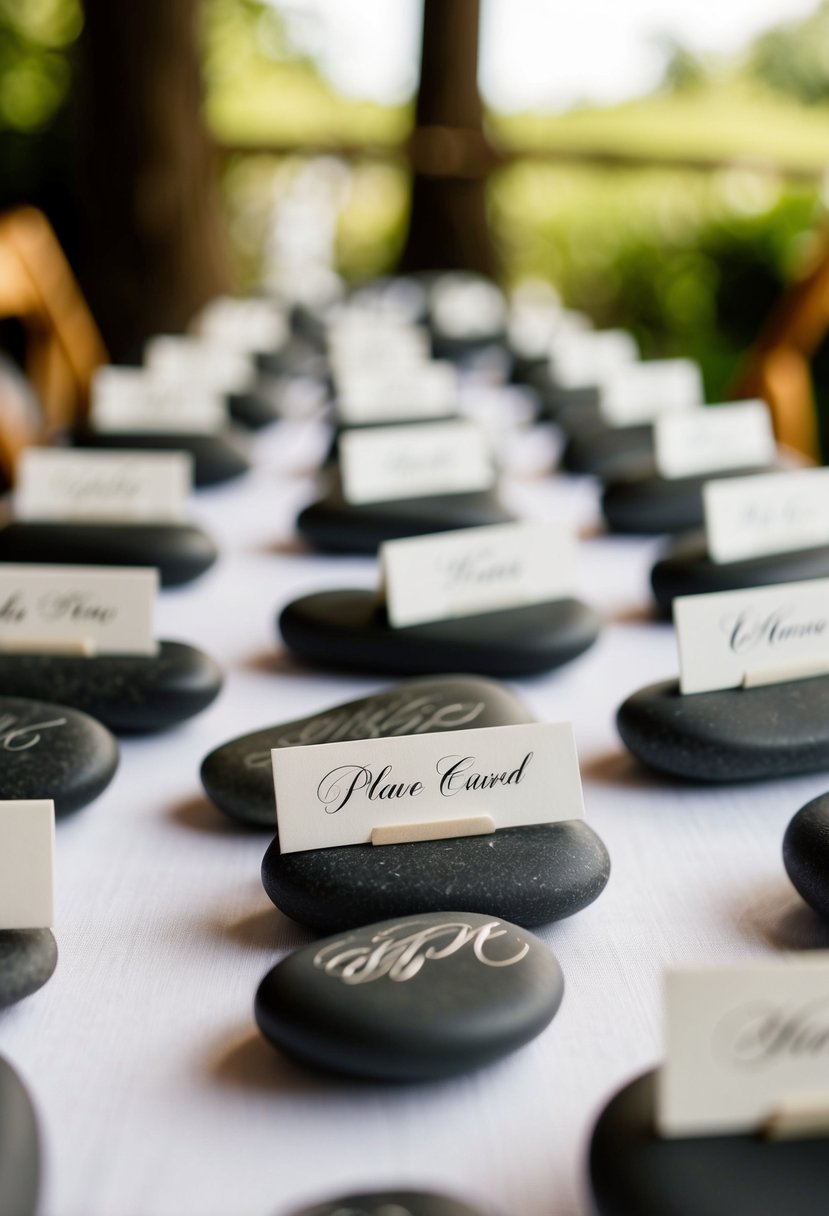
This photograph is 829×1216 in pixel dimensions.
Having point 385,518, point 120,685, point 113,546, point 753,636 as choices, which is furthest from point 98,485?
point 753,636

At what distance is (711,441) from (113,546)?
54 centimetres

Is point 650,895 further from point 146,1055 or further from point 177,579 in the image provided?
point 177,579

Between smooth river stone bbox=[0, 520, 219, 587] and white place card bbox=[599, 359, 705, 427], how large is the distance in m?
0.56

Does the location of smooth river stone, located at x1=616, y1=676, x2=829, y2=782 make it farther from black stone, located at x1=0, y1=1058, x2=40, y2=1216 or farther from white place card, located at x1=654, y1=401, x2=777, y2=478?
white place card, located at x1=654, y1=401, x2=777, y2=478

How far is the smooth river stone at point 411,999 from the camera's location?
407 mm

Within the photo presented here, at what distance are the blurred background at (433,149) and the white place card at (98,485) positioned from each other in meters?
1.37

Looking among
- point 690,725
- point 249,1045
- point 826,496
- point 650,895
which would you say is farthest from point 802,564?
point 249,1045

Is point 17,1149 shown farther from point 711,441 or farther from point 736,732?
point 711,441

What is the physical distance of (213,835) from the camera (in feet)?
2.02

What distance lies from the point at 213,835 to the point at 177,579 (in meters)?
0.40

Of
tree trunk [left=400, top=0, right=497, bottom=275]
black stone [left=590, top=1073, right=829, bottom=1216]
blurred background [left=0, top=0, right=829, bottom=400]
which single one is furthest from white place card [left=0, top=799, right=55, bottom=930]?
tree trunk [left=400, top=0, right=497, bottom=275]

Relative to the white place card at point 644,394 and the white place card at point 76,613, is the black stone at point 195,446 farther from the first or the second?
the white place card at point 76,613

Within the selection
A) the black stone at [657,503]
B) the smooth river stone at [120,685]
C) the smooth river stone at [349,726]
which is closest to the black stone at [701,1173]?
the smooth river stone at [349,726]

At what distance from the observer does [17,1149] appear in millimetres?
365
